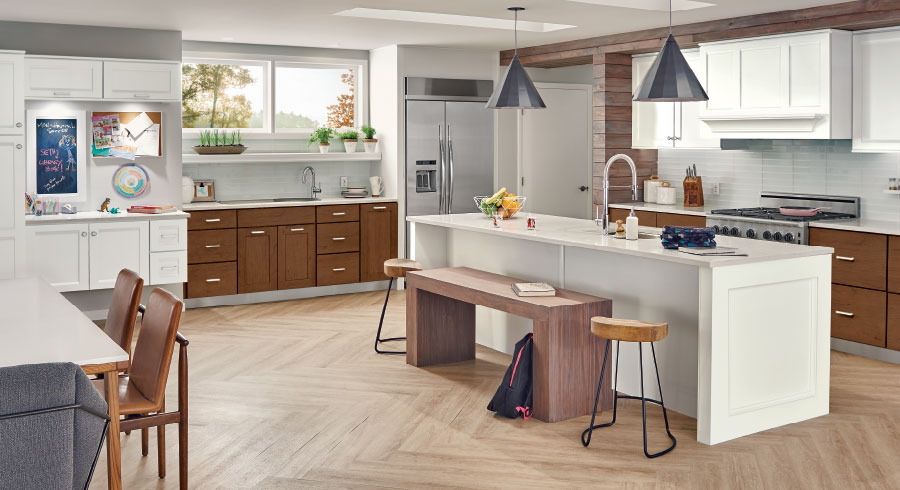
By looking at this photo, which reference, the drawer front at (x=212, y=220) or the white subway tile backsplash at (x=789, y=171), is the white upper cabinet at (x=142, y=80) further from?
the white subway tile backsplash at (x=789, y=171)

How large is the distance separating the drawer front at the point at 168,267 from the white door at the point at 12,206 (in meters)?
0.97

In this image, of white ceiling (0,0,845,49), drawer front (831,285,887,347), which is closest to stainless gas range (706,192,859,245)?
drawer front (831,285,887,347)

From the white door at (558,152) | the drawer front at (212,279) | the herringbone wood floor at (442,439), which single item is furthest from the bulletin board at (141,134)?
the white door at (558,152)

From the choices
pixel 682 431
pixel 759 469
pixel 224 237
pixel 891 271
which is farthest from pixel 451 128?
pixel 759 469

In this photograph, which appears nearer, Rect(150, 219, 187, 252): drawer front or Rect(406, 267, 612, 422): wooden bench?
Rect(406, 267, 612, 422): wooden bench

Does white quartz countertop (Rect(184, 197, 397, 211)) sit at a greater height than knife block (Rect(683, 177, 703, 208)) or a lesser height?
lesser

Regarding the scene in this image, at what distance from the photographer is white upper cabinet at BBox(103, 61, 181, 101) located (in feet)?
22.4

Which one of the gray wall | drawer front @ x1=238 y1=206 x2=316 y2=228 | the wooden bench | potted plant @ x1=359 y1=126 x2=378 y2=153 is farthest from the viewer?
potted plant @ x1=359 y1=126 x2=378 y2=153

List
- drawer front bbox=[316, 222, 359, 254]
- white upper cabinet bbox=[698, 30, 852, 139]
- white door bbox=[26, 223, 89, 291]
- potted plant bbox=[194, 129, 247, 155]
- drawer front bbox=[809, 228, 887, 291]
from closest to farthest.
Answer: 1. drawer front bbox=[809, 228, 887, 291]
2. white upper cabinet bbox=[698, 30, 852, 139]
3. white door bbox=[26, 223, 89, 291]
4. potted plant bbox=[194, 129, 247, 155]
5. drawer front bbox=[316, 222, 359, 254]

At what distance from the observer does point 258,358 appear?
5.83 meters

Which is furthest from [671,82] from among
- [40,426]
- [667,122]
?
[40,426]

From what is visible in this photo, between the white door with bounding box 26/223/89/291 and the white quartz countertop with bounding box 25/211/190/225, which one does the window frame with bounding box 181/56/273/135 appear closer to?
the white quartz countertop with bounding box 25/211/190/225

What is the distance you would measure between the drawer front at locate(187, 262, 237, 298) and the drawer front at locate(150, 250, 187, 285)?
0.31 metres

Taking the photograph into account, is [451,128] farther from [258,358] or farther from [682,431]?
[682,431]
